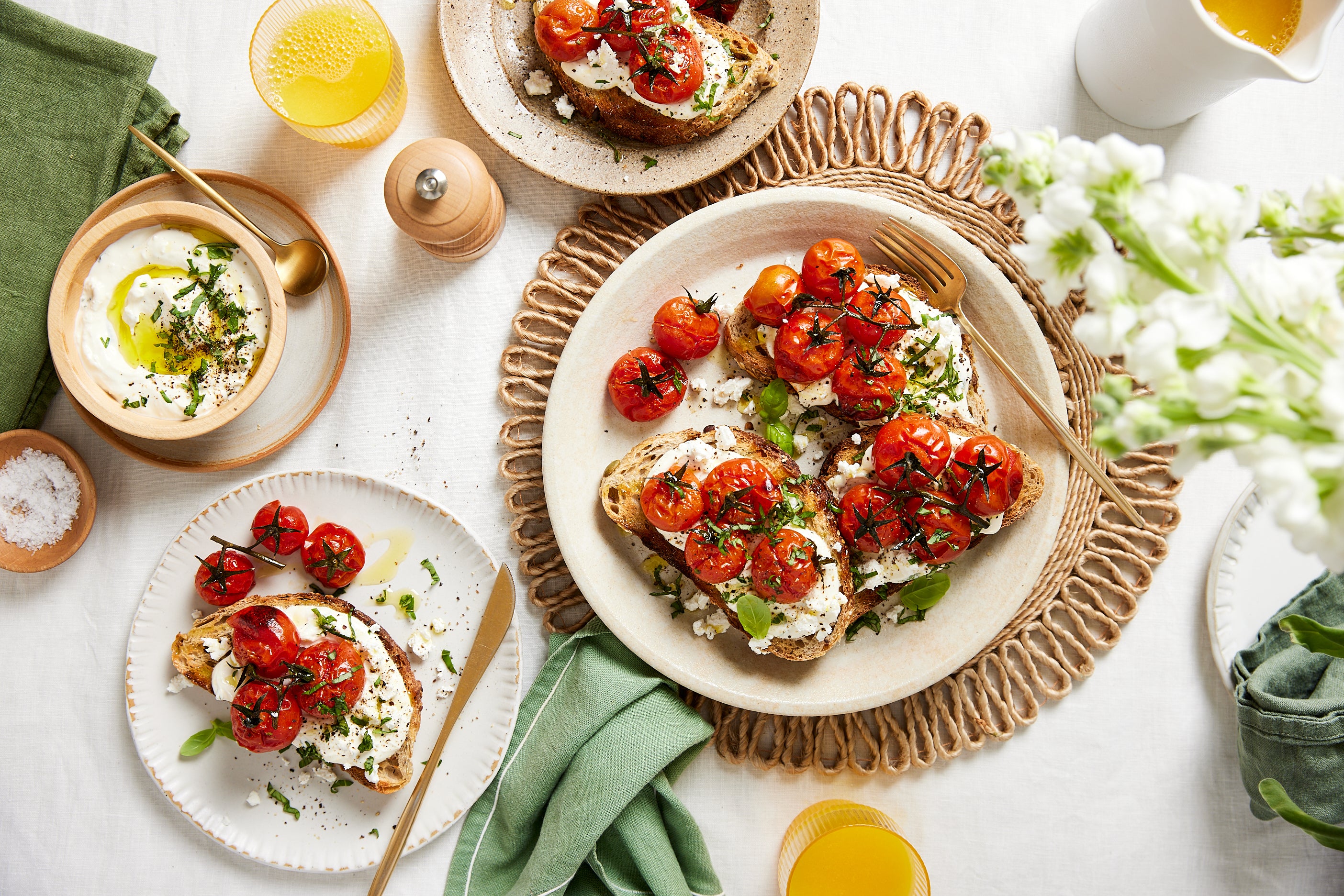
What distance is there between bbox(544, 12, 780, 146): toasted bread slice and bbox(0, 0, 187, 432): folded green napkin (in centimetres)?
150

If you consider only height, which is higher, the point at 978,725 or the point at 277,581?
the point at 978,725

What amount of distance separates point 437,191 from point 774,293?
3.52ft

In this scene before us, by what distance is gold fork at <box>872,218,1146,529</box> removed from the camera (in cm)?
261

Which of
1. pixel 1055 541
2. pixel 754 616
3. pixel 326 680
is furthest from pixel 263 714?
pixel 1055 541

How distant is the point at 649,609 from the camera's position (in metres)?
2.77

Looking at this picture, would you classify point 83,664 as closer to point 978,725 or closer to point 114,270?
point 114,270

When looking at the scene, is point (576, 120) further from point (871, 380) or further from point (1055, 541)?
point (1055, 541)

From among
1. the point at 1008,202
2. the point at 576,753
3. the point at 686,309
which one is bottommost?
the point at 576,753

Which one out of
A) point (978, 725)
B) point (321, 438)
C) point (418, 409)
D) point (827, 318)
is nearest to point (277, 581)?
point (321, 438)

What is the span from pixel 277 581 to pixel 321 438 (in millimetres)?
518

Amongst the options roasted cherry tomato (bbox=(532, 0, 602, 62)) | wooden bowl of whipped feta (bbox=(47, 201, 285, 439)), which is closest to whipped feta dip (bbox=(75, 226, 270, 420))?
wooden bowl of whipped feta (bbox=(47, 201, 285, 439))

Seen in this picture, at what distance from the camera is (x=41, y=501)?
110 inches

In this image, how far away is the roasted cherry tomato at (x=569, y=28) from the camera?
262cm

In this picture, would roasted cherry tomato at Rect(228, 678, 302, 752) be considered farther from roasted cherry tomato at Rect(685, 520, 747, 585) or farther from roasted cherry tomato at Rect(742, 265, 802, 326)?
roasted cherry tomato at Rect(742, 265, 802, 326)
